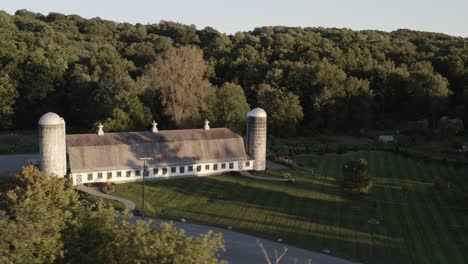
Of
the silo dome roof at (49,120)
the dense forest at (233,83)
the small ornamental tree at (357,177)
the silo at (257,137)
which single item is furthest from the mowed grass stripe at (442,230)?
the silo dome roof at (49,120)

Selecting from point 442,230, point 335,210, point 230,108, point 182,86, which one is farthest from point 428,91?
point 442,230

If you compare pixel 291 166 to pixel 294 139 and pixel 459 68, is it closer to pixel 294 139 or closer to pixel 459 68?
pixel 294 139

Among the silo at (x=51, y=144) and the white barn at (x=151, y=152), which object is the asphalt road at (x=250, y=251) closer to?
the white barn at (x=151, y=152)

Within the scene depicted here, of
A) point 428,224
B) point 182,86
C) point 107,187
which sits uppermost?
point 182,86

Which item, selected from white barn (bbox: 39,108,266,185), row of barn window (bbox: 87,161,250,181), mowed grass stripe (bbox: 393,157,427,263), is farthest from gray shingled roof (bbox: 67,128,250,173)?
mowed grass stripe (bbox: 393,157,427,263)

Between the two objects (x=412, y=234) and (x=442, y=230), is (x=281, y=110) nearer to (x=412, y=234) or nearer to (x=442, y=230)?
(x=442, y=230)

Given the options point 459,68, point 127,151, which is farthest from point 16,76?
point 459,68
